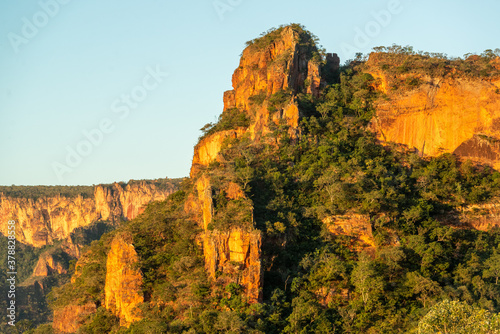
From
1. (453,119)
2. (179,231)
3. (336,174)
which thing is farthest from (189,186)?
(453,119)

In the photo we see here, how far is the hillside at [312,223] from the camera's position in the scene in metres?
33.1

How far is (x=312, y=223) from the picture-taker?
38.0m

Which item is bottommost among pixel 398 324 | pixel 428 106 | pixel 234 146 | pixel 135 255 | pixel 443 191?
pixel 398 324

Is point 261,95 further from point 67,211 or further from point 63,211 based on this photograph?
point 63,211

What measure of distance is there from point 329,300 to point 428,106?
18.4 metres

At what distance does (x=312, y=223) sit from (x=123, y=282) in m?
11.8

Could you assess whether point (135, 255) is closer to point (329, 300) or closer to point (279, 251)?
point (279, 251)

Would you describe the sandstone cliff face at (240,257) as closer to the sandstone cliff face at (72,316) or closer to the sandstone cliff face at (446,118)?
the sandstone cliff face at (72,316)

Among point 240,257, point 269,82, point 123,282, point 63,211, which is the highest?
point 269,82

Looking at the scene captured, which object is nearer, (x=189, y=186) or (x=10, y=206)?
(x=189, y=186)

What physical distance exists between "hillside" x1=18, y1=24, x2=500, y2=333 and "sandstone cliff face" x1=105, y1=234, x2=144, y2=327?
88mm

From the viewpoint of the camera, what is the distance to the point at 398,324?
106 ft

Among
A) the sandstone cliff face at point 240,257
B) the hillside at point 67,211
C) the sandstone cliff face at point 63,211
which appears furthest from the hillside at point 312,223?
the sandstone cliff face at point 63,211

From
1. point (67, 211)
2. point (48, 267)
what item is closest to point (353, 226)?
point (48, 267)
